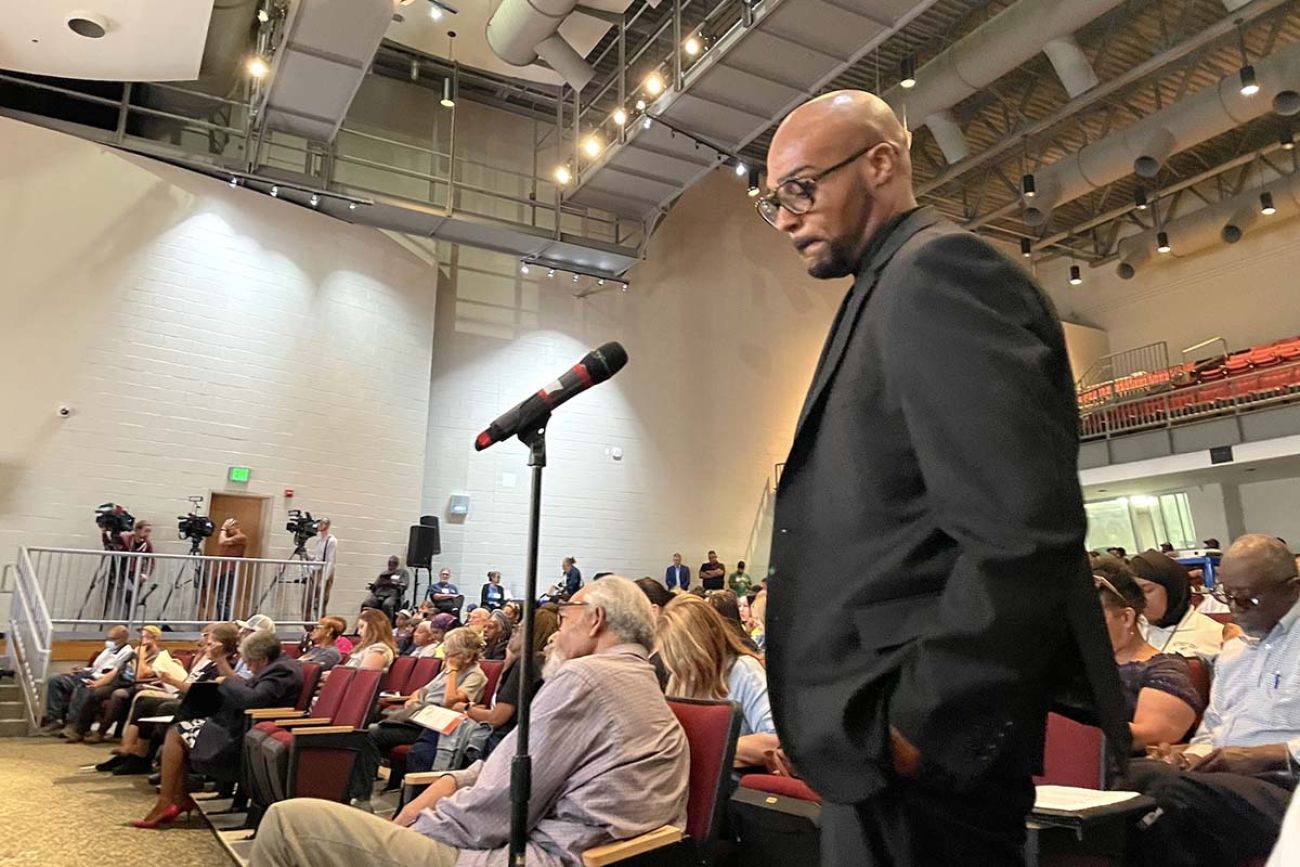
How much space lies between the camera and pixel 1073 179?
1181 centimetres

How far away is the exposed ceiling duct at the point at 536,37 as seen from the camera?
29.7 feet

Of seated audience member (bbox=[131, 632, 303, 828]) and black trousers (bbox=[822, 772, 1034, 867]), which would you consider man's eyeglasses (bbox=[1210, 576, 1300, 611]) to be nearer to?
black trousers (bbox=[822, 772, 1034, 867])

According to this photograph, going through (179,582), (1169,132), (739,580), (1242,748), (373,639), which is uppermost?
(1169,132)

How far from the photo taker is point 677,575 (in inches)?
489

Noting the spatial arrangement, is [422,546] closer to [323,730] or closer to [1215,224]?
[323,730]

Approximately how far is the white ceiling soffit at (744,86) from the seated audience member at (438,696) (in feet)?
20.5

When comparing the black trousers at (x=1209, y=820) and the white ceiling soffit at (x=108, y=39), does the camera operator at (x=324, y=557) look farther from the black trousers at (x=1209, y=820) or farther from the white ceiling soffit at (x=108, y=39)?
the black trousers at (x=1209, y=820)

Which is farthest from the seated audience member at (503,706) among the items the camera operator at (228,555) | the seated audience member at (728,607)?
the camera operator at (228,555)

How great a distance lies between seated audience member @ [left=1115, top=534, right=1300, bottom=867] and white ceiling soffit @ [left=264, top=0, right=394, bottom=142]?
824 centimetres

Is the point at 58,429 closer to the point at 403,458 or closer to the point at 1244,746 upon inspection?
the point at 403,458

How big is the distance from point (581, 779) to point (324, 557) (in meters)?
8.60

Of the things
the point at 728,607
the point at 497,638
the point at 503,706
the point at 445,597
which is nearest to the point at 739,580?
the point at 445,597

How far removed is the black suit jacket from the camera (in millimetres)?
769

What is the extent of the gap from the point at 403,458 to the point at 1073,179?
9780mm
